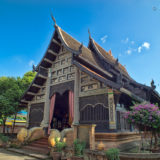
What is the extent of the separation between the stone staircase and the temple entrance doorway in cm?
343

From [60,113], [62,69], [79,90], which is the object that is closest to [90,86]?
[79,90]

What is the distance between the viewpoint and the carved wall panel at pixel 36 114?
12.4 metres

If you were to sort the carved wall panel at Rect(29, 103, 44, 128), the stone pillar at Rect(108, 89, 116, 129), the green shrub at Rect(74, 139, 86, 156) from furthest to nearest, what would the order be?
1. the carved wall panel at Rect(29, 103, 44, 128)
2. the stone pillar at Rect(108, 89, 116, 129)
3. the green shrub at Rect(74, 139, 86, 156)

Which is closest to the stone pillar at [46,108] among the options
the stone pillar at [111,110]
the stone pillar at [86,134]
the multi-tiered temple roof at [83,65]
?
the multi-tiered temple roof at [83,65]

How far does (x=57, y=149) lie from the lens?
7223 mm

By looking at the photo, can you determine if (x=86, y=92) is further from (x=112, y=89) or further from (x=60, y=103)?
(x=60, y=103)

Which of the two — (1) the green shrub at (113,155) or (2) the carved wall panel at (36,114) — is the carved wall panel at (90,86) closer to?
(1) the green shrub at (113,155)

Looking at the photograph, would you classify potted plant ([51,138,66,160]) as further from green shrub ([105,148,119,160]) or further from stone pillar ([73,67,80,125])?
green shrub ([105,148,119,160])

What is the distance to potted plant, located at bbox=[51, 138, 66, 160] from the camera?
6.85m

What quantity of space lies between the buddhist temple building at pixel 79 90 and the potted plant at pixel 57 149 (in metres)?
2.17

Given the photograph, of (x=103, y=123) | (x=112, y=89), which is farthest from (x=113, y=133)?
(x=112, y=89)

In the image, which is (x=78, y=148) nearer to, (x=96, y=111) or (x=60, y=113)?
(x=96, y=111)

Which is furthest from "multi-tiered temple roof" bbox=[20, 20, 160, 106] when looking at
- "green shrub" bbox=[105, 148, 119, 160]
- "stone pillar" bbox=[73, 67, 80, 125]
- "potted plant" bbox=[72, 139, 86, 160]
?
"green shrub" bbox=[105, 148, 119, 160]

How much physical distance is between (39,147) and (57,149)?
2510mm
